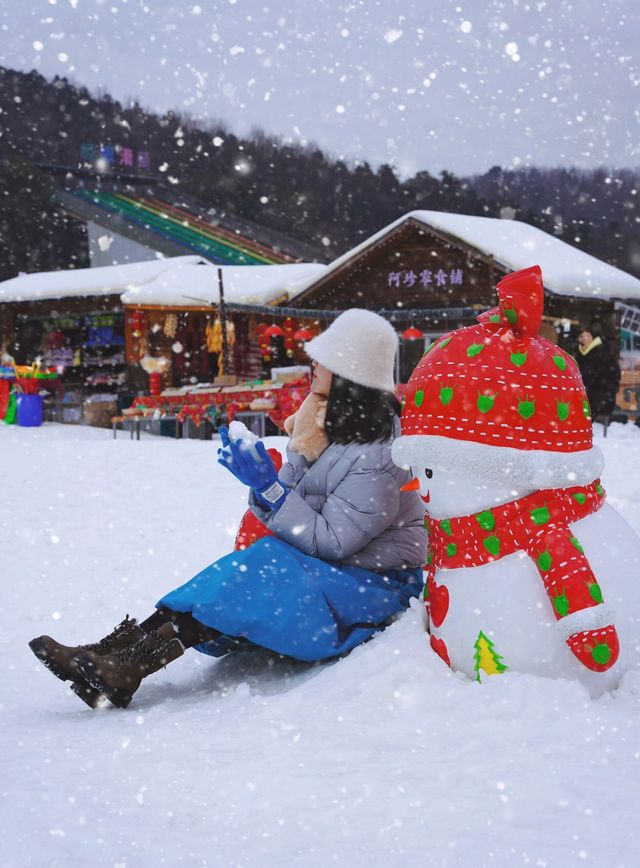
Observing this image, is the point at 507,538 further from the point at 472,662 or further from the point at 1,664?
the point at 1,664

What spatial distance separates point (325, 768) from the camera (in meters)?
2.32

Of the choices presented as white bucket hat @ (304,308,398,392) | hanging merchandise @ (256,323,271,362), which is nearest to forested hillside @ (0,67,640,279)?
hanging merchandise @ (256,323,271,362)

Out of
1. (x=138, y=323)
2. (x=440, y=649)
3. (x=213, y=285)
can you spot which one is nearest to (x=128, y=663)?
(x=440, y=649)

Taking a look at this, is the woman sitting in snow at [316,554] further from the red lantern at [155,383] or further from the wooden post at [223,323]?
the red lantern at [155,383]

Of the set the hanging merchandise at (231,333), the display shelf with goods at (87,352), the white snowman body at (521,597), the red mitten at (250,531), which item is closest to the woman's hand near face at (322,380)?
the red mitten at (250,531)

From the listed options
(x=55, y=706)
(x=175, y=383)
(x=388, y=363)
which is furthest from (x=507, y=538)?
(x=175, y=383)

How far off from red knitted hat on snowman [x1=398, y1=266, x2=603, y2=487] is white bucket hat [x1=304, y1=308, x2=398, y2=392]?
0.65 metres

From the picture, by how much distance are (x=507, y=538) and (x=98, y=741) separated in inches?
57.2

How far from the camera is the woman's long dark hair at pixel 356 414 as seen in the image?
3445mm

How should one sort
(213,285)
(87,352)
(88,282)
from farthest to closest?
(87,352)
(88,282)
(213,285)

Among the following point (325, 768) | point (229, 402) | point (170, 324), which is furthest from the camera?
point (170, 324)

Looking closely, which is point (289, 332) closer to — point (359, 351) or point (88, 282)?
point (88, 282)

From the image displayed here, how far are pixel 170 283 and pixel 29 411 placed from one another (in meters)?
4.89

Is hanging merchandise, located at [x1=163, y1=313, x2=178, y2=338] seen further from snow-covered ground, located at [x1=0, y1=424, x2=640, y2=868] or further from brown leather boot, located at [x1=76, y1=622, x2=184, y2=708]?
brown leather boot, located at [x1=76, y1=622, x2=184, y2=708]
